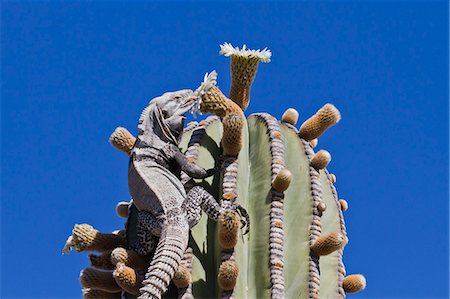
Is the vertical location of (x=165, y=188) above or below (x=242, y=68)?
below

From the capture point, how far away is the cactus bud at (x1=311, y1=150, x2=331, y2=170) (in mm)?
9445

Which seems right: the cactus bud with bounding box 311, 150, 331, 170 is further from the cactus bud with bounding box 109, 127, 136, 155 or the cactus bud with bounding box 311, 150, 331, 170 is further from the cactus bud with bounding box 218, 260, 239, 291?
the cactus bud with bounding box 109, 127, 136, 155

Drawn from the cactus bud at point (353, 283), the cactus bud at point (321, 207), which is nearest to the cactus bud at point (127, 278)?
the cactus bud at point (321, 207)

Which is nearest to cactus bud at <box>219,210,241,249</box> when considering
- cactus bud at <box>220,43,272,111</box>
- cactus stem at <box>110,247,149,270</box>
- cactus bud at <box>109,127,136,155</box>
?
cactus stem at <box>110,247,149,270</box>

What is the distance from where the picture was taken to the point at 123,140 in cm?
984

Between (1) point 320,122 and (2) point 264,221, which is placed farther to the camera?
(1) point 320,122

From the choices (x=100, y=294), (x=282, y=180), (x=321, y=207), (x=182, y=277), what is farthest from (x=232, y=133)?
(x=100, y=294)

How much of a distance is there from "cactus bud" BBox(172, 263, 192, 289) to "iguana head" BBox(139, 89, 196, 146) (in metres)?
1.70

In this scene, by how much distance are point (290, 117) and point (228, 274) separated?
293 centimetres

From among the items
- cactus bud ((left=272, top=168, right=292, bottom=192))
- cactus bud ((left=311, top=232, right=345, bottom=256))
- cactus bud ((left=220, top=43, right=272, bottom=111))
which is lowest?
cactus bud ((left=311, top=232, right=345, bottom=256))

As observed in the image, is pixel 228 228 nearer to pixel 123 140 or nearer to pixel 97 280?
pixel 97 280

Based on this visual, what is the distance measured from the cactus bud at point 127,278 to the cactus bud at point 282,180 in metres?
1.88

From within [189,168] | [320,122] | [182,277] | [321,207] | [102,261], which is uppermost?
[320,122]

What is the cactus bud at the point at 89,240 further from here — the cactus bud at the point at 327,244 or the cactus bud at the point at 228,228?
the cactus bud at the point at 327,244
